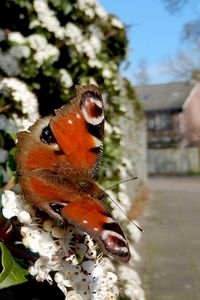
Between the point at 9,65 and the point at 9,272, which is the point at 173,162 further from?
the point at 9,272

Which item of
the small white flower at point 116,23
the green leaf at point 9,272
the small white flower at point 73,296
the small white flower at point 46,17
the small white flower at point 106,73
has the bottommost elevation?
the small white flower at point 73,296

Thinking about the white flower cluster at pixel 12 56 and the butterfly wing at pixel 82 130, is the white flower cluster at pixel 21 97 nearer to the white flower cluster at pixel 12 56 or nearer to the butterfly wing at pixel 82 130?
the white flower cluster at pixel 12 56

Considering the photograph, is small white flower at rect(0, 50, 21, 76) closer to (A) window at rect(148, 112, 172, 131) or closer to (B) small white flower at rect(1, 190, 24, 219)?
(B) small white flower at rect(1, 190, 24, 219)

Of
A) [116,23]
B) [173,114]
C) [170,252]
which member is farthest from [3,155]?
[173,114]

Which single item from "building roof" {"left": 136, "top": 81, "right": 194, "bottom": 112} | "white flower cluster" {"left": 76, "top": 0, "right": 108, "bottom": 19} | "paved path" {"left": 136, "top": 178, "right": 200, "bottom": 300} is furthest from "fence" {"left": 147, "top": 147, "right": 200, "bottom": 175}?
"white flower cluster" {"left": 76, "top": 0, "right": 108, "bottom": 19}

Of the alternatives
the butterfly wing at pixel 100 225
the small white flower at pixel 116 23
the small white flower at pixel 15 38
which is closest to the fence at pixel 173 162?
the small white flower at pixel 116 23

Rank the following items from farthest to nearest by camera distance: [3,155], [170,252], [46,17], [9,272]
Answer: [170,252] → [46,17] → [3,155] → [9,272]
